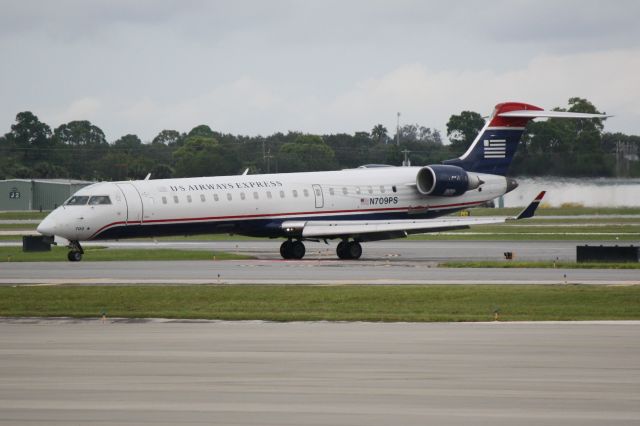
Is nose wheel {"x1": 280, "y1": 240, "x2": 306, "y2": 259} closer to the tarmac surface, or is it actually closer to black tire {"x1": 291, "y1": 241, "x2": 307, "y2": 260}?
black tire {"x1": 291, "y1": 241, "x2": 307, "y2": 260}

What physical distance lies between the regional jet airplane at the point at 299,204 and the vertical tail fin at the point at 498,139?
2.2 inches

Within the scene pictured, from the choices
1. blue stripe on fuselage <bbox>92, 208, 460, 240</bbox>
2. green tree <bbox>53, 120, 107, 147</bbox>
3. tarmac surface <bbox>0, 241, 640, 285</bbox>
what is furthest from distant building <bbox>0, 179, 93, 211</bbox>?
blue stripe on fuselage <bbox>92, 208, 460, 240</bbox>

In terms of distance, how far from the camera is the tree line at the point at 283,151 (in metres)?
60.3

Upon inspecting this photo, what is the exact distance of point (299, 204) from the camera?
41.8 meters

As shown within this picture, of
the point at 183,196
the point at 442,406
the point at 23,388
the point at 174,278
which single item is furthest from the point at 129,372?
the point at 183,196

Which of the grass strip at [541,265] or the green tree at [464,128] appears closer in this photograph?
the grass strip at [541,265]

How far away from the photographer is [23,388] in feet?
46.1

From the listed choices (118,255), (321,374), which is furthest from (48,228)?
(321,374)

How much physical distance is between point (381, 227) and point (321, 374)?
2485 centimetres

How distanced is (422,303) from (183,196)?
16359 millimetres

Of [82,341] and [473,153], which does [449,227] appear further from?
[82,341]

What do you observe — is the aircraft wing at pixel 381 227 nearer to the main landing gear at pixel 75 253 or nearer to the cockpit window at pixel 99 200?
the cockpit window at pixel 99 200

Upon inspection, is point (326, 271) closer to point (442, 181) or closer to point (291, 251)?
point (291, 251)

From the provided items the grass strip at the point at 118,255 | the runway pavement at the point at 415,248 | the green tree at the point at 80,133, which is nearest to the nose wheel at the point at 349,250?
the runway pavement at the point at 415,248
